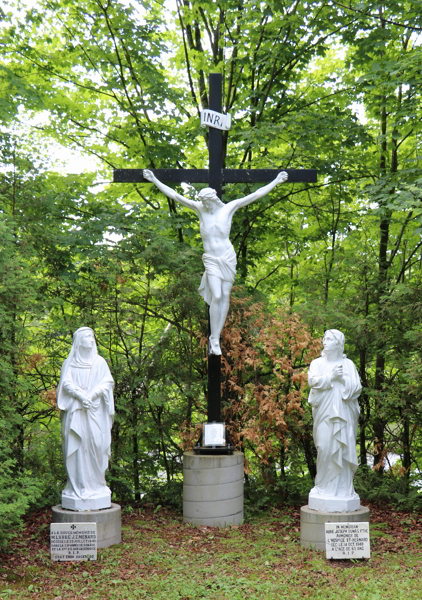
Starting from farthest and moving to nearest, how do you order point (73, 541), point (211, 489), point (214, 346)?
point (214, 346) < point (211, 489) < point (73, 541)

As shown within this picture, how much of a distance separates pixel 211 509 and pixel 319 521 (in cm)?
141

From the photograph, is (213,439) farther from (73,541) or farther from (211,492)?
(73,541)

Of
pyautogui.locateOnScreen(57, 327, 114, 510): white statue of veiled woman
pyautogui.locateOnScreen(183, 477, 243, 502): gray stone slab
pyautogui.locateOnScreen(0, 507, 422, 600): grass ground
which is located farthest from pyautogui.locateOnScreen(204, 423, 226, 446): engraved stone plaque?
pyautogui.locateOnScreen(57, 327, 114, 510): white statue of veiled woman

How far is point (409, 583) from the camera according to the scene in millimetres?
5090

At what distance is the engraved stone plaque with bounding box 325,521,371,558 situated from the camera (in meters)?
5.75

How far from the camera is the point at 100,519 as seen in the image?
244 inches

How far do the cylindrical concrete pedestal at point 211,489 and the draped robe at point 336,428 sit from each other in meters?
1.12

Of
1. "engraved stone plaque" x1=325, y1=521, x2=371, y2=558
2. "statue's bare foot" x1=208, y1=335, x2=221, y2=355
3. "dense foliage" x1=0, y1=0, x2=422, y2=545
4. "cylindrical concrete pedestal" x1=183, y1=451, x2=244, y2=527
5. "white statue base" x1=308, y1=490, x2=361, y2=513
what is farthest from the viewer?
"dense foliage" x1=0, y1=0, x2=422, y2=545

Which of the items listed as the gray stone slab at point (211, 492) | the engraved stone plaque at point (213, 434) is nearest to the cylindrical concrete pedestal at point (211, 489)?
the gray stone slab at point (211, 492)

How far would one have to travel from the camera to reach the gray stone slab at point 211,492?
7062mm

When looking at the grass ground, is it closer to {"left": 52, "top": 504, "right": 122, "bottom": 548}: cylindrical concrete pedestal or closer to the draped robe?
{"left": 52, "top": 504, "right": 122, "bottom": 548}: cylindrical concrete pedestal

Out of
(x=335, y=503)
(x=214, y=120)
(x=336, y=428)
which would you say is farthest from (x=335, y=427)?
(x=214, y=120)

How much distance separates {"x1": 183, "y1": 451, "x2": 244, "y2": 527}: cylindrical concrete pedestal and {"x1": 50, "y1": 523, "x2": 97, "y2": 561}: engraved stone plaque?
150 centimetres

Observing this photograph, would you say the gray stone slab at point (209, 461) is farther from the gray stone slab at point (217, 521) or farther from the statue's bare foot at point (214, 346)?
the statue's bare foot at point (214, 346)
